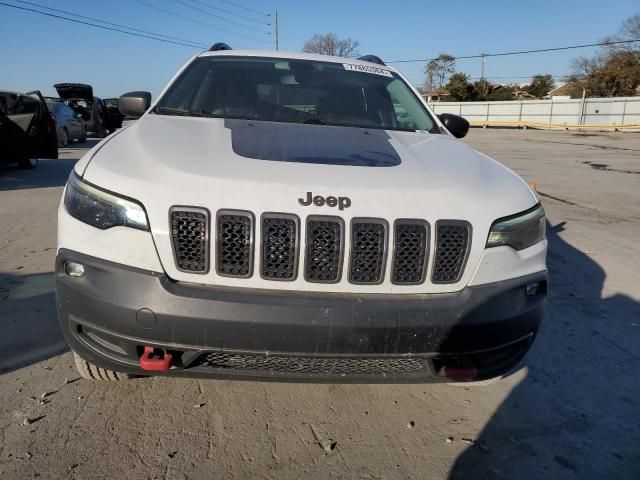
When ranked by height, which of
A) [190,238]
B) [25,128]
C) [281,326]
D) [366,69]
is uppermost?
[366,69]

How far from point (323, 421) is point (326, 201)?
3.76 ft

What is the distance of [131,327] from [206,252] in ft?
1.35

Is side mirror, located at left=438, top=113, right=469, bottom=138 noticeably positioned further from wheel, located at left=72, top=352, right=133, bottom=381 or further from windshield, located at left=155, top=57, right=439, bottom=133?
wheel, located at left=72, top=352, right=133, bottom=381

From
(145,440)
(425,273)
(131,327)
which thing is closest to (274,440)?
(145,440)

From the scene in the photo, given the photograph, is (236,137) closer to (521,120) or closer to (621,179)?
(621,179)

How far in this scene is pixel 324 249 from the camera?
→ 2.01 metres

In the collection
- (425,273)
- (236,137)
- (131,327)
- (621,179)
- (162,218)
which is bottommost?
(621,179)

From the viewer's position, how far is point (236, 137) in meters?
2.59

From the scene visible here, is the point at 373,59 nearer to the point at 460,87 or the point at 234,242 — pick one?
the point at 234,242

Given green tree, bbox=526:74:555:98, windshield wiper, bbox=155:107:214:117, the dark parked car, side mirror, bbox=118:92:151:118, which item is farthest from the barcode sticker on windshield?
green tree, bbox=526:74:555:98

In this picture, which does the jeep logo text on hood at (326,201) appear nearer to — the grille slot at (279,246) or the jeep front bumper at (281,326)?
the grille slot at (279,246)

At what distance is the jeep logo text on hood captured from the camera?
200 centimetres

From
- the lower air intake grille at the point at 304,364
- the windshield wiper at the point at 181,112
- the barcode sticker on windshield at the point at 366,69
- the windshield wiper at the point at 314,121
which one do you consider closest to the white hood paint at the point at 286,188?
the lower air intake grille at the point at 304,364

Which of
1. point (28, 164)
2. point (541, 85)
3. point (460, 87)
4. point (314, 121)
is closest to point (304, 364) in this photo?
point (314, 121)
